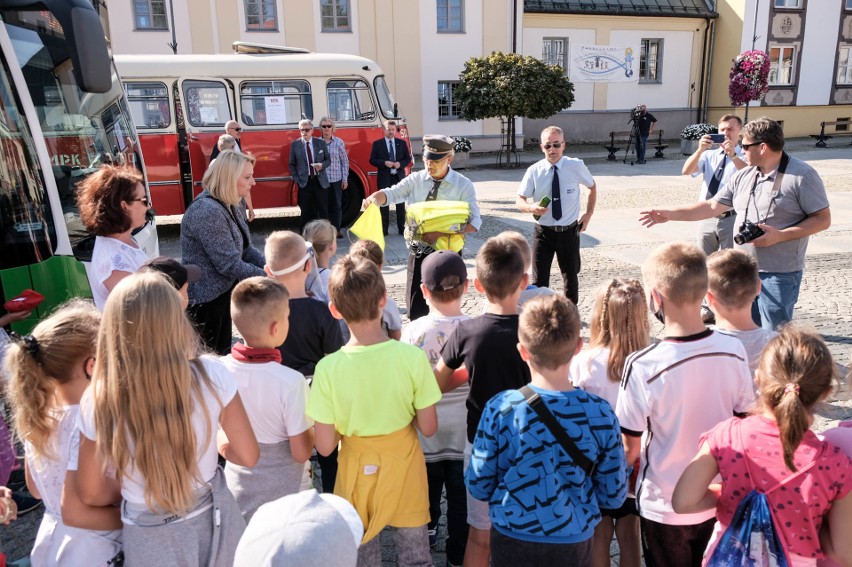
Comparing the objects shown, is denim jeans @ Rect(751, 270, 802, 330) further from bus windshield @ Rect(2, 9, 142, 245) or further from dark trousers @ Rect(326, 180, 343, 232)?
dark trousers @ Rect(326, 180, 343, 232)

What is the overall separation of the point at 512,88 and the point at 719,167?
16070 mm

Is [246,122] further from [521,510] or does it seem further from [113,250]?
[521,510]

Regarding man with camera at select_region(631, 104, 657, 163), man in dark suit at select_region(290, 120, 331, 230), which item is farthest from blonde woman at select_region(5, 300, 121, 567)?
man with camera at select_region(631, 104, 657, 163)

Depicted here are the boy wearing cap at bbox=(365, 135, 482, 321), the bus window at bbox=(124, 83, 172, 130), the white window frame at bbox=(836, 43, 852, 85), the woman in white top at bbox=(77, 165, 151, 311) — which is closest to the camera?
the woman in white top at bbox=(77, 165, 151, 311)

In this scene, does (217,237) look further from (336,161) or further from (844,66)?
(844,66)

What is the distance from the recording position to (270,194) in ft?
38.3

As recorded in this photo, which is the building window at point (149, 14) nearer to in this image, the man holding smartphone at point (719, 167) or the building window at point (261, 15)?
the building window at point (261, 15)

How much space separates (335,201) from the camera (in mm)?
11312

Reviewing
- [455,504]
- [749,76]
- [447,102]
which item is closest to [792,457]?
[455,504]

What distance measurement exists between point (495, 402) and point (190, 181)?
10363 millimetres

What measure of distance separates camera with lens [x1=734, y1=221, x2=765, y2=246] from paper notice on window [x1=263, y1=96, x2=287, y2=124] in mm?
8892

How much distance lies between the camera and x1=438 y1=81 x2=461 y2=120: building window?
84.8 ft

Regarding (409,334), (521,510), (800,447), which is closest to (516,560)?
(521,510)

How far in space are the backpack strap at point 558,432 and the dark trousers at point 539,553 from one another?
31cm
